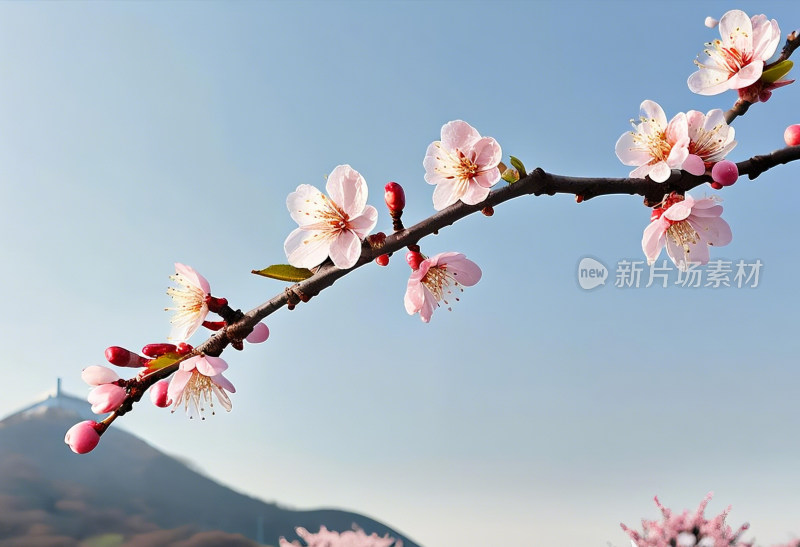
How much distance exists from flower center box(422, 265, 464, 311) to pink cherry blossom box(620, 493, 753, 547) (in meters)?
2.34

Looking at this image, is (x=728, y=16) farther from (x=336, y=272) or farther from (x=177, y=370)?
(x=177, y=370)

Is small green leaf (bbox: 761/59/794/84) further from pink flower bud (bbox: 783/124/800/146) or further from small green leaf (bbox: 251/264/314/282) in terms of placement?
small green leaf (bbox: 251/264/314/282)

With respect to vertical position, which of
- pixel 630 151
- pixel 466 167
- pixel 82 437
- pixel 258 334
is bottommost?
pixel 82 437

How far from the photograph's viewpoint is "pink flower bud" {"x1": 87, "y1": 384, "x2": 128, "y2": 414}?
124 centimetres

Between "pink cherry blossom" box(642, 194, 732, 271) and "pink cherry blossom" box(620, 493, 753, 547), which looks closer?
"pink cherry blossom" box(642, 194, 732, 271)

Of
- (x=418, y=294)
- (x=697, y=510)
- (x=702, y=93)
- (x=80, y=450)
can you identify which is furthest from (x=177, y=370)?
(x=697, y=510)

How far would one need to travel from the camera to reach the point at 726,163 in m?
1.28

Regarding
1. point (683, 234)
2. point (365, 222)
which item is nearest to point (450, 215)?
point (365, 222)

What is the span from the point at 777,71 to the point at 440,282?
0.94 m

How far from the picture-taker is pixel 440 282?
137 centimetres

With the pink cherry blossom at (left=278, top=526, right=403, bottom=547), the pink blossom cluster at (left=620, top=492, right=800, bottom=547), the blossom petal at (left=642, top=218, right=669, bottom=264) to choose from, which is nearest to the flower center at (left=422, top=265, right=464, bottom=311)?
the blossom petal at (left=642, top=218, right=669, bottom=264)

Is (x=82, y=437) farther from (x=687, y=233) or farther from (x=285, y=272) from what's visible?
(x=687, y=233)

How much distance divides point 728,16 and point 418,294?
1.03 metres

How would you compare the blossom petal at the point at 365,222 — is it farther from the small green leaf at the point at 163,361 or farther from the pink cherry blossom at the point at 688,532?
the pink cherry blossom at the point at 688,532
